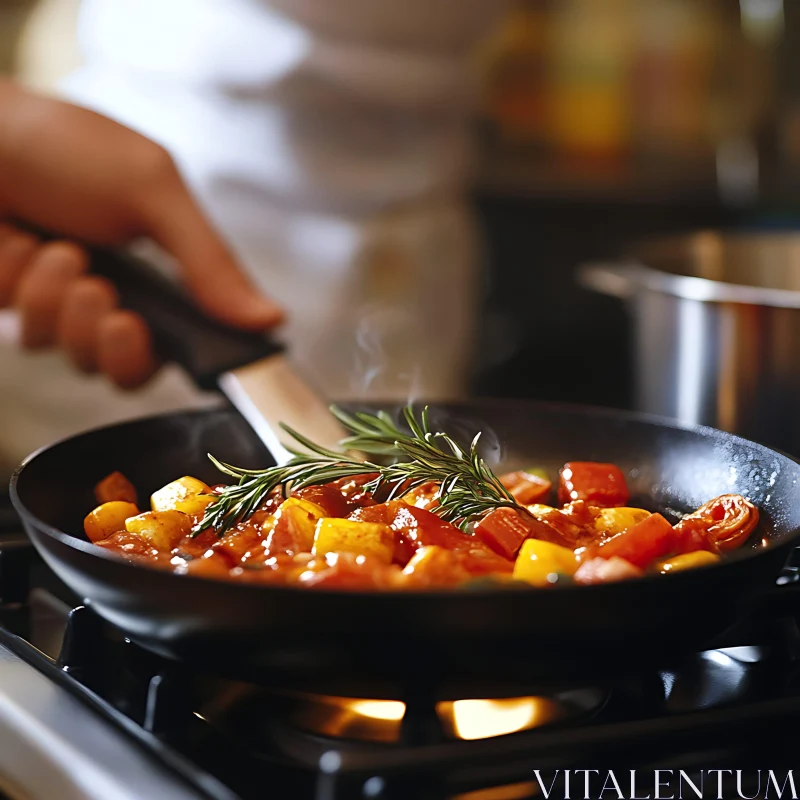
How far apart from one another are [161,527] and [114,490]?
170mm

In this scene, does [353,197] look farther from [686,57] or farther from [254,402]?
[686,57]

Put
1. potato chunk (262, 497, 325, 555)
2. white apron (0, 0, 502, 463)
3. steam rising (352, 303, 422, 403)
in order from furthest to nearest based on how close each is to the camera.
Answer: steam rising (352, 303, 422, 403)
white apron (0, 0, 502, 463)
potato chunk (262, 497, 325, 555)

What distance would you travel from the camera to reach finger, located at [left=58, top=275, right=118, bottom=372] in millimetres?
1608

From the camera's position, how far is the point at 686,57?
3363mm

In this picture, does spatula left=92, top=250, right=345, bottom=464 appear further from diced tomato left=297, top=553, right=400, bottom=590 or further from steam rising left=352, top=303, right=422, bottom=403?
steam rising left=352, top=303, right=422, bottom=403

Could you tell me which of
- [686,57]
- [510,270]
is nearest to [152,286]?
[510,270]

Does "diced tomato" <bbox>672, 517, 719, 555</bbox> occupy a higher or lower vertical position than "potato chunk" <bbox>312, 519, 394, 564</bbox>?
higher

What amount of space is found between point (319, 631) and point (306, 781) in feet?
0.42

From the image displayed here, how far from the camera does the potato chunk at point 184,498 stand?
1118 mm

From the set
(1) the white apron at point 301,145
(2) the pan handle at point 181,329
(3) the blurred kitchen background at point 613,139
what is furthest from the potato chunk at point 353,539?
(3) the blurred kitchen background at point 613,139

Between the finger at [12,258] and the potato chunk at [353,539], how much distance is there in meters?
0.90

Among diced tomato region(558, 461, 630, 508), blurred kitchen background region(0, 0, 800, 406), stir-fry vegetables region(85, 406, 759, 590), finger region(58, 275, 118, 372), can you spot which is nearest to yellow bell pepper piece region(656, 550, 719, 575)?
stir-fry vegetables region(85, 406, 759, 590)

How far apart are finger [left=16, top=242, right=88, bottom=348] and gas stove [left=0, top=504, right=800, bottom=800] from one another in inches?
26.3

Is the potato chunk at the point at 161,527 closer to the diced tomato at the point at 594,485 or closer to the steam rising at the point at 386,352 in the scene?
the diced tomato at the point at 594,485
